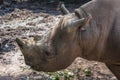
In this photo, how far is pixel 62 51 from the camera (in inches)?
156

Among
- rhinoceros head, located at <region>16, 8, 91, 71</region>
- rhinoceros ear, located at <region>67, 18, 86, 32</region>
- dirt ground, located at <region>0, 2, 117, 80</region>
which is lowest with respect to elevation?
dirt ground, located at <region>0, 2, 117, 80</region>

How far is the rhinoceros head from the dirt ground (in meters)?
0.24

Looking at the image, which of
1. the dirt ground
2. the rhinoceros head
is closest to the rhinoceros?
the rhinoceros head

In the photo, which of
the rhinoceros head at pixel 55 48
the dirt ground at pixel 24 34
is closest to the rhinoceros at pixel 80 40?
the rhinoceros head at pixel 55 48

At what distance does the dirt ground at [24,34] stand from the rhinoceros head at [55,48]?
245mm

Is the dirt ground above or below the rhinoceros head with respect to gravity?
below

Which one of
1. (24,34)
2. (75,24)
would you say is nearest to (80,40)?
(75,24)

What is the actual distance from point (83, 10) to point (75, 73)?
169 centimetres

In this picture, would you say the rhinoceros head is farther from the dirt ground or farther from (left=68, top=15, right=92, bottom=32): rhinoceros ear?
the dirt ground

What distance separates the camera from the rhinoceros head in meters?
3.92

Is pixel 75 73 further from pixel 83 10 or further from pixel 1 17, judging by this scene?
pixel 1 17

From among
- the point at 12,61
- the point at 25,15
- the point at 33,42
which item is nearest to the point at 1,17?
the point at 25,15

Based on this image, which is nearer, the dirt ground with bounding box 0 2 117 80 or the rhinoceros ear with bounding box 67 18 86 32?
the rhinoceros ear with bounding box 67 18 86 32

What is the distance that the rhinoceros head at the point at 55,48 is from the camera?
12.9ft
